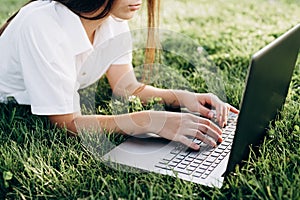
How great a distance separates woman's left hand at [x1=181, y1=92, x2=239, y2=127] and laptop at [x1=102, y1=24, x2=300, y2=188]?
0.05 meters

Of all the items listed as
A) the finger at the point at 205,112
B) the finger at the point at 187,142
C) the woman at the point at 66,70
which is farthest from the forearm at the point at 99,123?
the finger at the point at 205,112

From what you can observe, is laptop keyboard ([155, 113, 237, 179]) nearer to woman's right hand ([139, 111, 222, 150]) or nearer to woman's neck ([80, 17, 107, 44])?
woman's right hand ([139, 111, 222, 150])

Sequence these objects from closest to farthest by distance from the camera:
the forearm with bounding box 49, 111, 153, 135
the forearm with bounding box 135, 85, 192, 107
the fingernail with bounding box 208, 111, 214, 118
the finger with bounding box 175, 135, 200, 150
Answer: the finger with bounding box 175, 135, 200, 150, the forearm with bounding box 49, 111, 153, 135, the fingernail with bounding box 208, 111, 214, 118, the forearm with bounding box 135, 85, 192, 107

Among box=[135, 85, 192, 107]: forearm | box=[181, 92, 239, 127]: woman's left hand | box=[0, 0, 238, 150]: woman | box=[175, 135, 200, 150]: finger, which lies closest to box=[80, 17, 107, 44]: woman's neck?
box=[0, 0, 238, 150]: woman

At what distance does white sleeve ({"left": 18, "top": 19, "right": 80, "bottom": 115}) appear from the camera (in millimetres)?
1744

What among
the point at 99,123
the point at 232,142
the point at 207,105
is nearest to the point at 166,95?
the point at 207,105

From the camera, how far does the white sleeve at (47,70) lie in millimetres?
1744

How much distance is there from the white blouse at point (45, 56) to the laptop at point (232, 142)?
277 millimetres

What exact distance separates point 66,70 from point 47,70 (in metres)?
0.07

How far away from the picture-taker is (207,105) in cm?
198

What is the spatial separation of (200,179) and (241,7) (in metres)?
2.43

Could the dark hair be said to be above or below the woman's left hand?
above

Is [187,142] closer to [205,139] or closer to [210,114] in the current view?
[205,139]

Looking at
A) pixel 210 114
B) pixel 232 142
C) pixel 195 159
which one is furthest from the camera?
pixel 210 114
